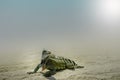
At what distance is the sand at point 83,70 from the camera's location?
4495 millimetres

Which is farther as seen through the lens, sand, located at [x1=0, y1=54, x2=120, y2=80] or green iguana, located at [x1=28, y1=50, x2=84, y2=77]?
green iguana, located at [x1=28, y1=50, x2=84, y2=77]

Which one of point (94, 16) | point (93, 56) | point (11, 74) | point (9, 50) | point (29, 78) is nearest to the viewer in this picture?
point (29, 78)

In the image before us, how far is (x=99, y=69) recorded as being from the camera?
4.84 meters

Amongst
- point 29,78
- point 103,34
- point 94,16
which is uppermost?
point 94,16

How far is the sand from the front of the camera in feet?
14.7

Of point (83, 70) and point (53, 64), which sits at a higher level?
point (53, 64)

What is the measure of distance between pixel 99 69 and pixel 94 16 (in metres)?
7.24

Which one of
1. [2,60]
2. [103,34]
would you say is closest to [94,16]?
[103,34]

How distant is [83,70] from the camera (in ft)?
16.1

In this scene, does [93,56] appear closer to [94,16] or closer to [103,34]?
[103,34]

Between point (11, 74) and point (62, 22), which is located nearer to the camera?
point (11, 74)

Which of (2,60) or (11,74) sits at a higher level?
(2,60)

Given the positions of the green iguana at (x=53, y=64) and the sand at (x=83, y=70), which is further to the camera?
the green iguana at (x=53, y=64)

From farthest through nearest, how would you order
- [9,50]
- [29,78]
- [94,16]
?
[94,16] < [9,50] < [29,78]
